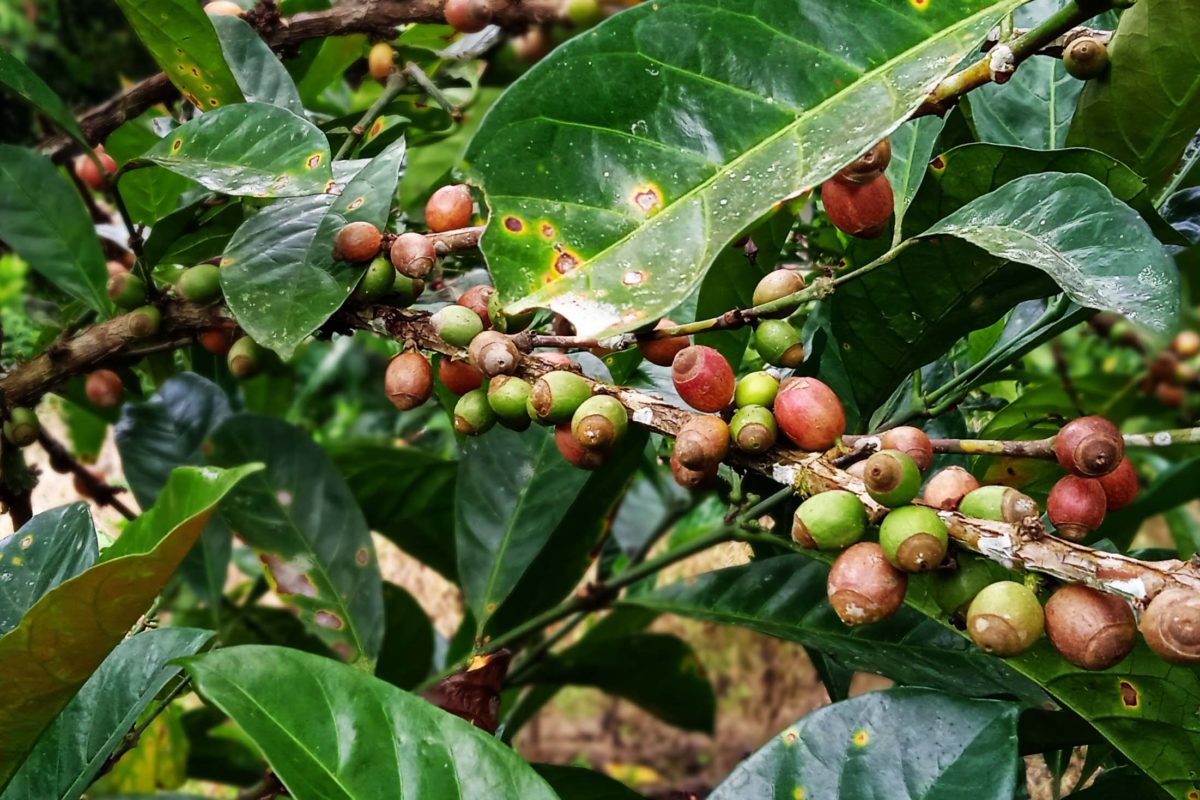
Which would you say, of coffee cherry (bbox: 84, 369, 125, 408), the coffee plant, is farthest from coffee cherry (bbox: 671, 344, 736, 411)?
coffee cherry (bbox: 84, 369, 125, 408)

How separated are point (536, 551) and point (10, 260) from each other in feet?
4.00

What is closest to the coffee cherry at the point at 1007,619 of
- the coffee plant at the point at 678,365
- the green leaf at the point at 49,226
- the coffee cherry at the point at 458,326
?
the coffee plant at the point at 678,365

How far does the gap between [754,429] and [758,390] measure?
30 mm

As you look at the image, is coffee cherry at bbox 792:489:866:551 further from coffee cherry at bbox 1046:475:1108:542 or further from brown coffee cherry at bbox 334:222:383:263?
brown coffee cherry at bbox 334:222:383:263

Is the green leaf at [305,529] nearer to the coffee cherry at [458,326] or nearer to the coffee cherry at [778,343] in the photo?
the coffee cherry at [458,326]

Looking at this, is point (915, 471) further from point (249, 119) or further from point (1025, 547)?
point (249, 119)

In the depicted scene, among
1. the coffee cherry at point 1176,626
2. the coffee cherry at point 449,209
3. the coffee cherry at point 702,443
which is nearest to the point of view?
the coffee cherry at point 1176,626

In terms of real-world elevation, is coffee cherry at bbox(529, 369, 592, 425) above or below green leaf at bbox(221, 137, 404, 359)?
below

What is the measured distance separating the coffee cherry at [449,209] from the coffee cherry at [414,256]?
63mm

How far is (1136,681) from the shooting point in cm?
48

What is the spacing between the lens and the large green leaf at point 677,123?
45 cm

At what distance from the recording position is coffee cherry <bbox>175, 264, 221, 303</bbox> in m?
0.69

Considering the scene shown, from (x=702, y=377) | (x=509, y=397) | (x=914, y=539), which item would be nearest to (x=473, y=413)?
(x=509, y=397)

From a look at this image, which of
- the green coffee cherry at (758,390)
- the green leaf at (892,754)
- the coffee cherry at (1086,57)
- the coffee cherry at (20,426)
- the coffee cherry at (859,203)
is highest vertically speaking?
the coffee cherry at (1086,57)
